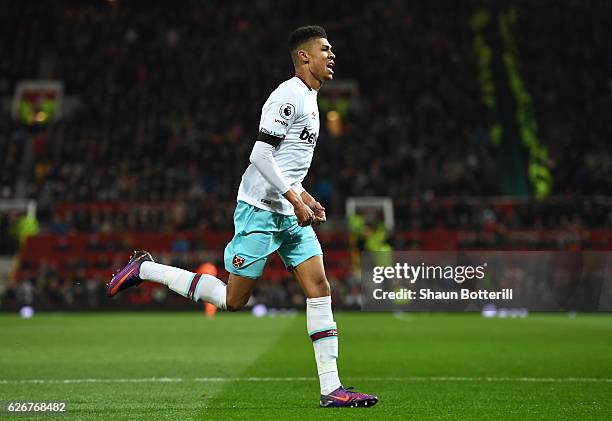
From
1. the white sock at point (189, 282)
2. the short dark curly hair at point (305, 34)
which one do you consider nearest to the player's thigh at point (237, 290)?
the white sock at point (189, 282)

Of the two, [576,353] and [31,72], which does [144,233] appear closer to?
[31,72]

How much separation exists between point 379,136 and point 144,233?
317 inches

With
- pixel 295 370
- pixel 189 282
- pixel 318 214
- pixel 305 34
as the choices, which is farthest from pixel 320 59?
pixel 295 370

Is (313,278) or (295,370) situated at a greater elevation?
(313,278)

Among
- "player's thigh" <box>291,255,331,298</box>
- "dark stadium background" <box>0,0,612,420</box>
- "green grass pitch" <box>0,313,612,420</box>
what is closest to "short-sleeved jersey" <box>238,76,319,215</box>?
"player's thigh" <box>291,255,331,298</box>

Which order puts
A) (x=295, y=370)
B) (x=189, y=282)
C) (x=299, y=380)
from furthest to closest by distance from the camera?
(x=295, y=370), (x=299, y=380), (x=189, y=282)

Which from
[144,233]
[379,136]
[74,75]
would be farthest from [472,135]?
[74,75]

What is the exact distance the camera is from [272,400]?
7.25 metres

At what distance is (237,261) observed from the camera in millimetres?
6770

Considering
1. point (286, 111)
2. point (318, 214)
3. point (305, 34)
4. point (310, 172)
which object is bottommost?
point (318, 214)

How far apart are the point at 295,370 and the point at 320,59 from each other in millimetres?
3872

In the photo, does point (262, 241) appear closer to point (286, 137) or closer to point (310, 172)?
point (286, 137)

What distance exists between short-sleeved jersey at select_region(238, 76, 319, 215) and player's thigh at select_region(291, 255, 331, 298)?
359mm

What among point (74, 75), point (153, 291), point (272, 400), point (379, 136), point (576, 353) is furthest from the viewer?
point (74, 75)
